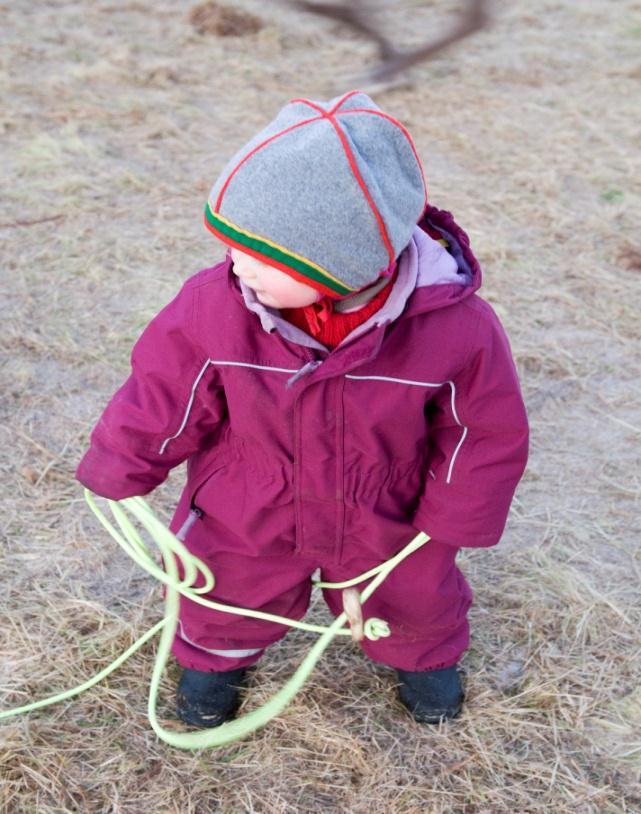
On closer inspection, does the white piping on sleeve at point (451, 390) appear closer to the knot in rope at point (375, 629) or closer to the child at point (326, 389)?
the child at point (326, 389)

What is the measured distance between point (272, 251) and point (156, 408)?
40cm

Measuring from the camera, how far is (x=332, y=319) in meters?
1.64

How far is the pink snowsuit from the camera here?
1636 millimetres

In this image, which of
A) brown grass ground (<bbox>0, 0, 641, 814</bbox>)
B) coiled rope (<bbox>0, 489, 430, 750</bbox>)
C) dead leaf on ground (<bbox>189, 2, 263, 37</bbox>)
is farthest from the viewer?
dead leaf on ground (<bbox>189, 2, 263, 37</bbox>)

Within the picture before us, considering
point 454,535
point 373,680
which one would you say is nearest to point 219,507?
point 454,535

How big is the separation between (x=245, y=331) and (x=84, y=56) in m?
4.98

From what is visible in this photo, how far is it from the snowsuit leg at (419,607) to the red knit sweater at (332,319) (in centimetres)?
45

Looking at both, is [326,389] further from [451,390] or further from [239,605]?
[239,605]

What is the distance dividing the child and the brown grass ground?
0.95 ft

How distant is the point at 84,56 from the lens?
19.8 feet

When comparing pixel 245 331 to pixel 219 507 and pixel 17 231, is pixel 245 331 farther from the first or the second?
pixel 17 231

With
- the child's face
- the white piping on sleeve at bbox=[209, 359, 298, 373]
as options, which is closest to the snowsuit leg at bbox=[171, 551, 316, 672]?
the white piping on sleeve at bbox=[209, 359, 298, 373]

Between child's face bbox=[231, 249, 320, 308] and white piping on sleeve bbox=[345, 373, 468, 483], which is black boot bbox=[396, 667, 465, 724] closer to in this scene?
white piping on sleeve bbox=[345, 373, 468, 483]

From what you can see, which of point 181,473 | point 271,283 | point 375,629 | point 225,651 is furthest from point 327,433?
point 181,473
